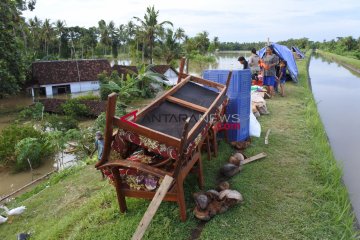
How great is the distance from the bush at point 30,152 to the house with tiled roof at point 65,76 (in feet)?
47.0

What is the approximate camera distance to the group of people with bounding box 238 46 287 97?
10.1m

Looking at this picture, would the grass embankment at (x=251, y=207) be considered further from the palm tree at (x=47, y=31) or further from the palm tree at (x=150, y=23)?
the palm tree at (x=47, y=31)

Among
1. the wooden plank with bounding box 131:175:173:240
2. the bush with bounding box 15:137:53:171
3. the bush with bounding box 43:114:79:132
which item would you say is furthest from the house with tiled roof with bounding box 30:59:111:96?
the wooden plank with bounding box 131:175:173:240

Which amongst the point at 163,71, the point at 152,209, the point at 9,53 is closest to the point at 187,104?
the point at 152,209

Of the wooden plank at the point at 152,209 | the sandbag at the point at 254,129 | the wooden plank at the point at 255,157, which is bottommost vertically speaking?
the wooden plank at the point at 255,157

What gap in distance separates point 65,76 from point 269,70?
18.8 meters

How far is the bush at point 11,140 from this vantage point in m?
10.3

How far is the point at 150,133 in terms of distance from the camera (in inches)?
125

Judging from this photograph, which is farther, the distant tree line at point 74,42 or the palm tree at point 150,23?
the palm tree at point 150,23

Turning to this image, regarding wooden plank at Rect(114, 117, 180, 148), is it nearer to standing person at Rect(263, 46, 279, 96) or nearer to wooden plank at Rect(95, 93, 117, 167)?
wooden plank at Rect(95, 93, 117, 167)

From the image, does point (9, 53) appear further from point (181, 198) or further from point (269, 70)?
point (181, 198)

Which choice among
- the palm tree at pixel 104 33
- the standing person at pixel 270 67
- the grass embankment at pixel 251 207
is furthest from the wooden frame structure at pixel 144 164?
the palm tree at pixel 104 33

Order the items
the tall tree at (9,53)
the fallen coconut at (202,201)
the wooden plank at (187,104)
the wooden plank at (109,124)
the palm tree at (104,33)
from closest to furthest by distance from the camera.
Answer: the wooden plank at (109,124)
the fallen coconut at (202,201)
the wooden plank at (187,104)
the tall tree at (9,53)
the palm tree at (104,33)

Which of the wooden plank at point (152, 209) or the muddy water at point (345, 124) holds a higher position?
the wooden plank at point (152, 209)
